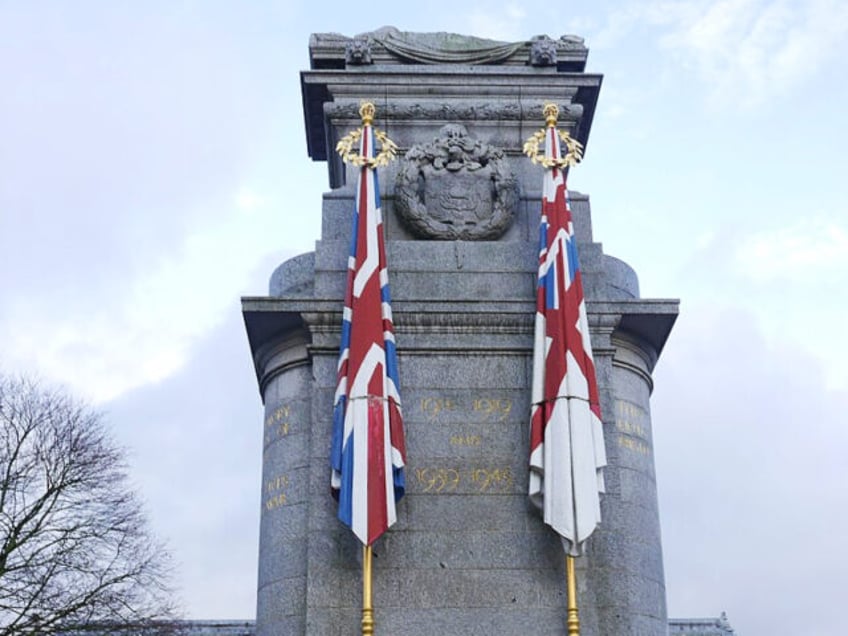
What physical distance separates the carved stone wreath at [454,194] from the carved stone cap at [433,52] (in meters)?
2.70

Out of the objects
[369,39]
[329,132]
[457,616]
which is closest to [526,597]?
[457,616]

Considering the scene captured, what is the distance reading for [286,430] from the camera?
64.2ft

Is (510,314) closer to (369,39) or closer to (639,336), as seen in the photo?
(639,336)

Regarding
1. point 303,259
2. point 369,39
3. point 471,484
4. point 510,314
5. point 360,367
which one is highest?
point 369,39

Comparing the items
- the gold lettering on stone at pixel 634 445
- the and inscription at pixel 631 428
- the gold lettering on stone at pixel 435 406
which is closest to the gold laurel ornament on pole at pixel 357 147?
the gold lettering on stone at pixel 435 406

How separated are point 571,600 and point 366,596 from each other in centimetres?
277

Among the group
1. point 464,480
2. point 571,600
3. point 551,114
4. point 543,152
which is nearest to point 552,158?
point 543,152

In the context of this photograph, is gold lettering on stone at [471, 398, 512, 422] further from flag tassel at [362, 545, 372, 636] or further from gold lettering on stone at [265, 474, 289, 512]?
gold lettering on stone at [265, 474, 289, 512]

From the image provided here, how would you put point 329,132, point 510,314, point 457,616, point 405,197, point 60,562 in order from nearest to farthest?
point 457,616 → point 510,314 → point 405,197 → point 329,132 → point 60,562

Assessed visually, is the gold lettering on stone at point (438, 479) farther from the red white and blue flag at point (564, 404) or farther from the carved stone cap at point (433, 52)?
the carved stone cap at point (433, 52)

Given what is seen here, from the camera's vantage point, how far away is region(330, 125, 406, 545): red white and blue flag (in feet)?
57.3

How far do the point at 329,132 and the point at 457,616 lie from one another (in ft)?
30.5

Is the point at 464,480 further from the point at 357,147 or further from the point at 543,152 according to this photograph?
the point at 357,147

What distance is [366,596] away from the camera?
1717 centimetres
